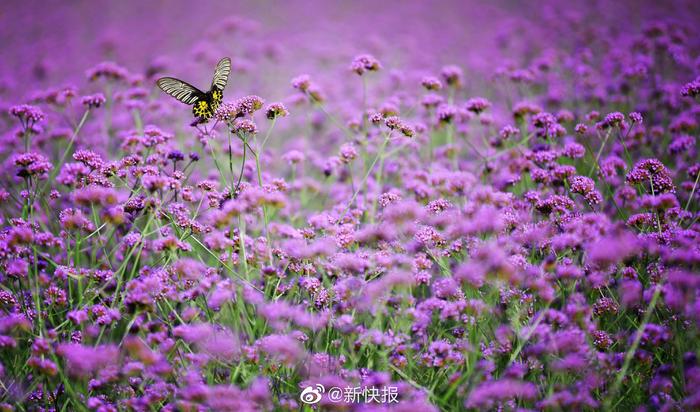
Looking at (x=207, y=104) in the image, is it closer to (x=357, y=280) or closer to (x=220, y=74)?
(x=220, y=74)

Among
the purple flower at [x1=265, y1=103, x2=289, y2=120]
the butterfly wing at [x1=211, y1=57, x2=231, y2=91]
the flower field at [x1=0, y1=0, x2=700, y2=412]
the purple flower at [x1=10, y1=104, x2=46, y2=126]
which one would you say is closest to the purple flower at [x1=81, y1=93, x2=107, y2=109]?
the flower field at [x1=0, y1=0, x2=700, y2=412]

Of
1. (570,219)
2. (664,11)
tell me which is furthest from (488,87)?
(570,219)

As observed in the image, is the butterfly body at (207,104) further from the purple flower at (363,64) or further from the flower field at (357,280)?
the purple flower at (363,64)

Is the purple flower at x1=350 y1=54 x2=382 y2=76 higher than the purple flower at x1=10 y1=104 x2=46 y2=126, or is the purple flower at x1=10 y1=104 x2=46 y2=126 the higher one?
the purple flower at x1=350 y1=54 x2=382 y2=76

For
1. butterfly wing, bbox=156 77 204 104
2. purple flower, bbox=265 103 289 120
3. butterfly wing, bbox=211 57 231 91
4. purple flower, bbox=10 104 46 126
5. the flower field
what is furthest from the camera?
butterfly wing, bbox=211 57 231 91

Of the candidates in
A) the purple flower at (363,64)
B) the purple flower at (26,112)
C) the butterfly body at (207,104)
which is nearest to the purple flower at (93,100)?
the purple flower at (26,112)

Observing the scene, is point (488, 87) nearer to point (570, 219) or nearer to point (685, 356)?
point (570, 219)

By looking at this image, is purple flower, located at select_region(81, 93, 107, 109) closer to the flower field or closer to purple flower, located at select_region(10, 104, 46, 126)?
the flower field
